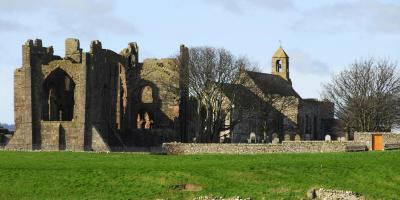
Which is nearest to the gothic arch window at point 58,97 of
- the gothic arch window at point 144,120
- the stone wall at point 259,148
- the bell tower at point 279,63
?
the gothic arch window at point 144,120

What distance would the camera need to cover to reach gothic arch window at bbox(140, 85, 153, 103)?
8719cm

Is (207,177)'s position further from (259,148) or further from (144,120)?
(144,120)

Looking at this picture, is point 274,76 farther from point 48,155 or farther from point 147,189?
point 147,189

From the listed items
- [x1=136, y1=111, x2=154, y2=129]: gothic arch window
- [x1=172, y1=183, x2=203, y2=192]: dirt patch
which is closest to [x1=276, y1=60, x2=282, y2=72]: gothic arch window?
[x1=136, y1=111, x2=154, y2=129]: gothic arch window

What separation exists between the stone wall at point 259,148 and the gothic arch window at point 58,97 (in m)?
16.3

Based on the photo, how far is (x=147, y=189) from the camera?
38.8m

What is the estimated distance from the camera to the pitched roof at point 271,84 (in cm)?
9700

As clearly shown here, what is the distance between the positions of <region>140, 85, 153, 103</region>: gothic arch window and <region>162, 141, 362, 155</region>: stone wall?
22.6m

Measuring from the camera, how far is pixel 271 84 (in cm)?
10488

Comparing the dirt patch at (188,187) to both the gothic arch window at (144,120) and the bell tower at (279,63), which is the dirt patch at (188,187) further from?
the bell tower at (279,63)

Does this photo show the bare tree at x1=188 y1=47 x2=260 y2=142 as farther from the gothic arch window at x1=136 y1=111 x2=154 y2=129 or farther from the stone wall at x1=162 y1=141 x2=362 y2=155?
the stone wall at x1=162 y1=141 x2=362 y2=155

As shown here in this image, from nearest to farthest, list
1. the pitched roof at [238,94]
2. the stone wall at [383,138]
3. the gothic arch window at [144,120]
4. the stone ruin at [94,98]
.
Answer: the stone wall at [383,138], the stone ruin at [94,98], the pitched roof at [238,94], the gothic arch window at [144,120]

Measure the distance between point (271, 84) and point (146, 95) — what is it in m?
22.7

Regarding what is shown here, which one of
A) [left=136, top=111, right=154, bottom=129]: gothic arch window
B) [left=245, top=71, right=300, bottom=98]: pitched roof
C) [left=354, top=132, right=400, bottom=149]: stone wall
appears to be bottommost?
[left=354, top=132, right=400, bottom=149]: stone wall
